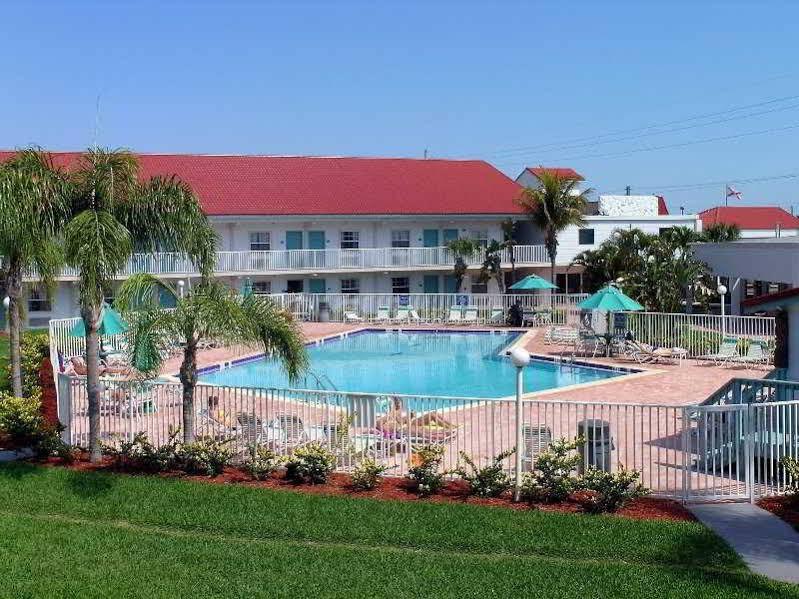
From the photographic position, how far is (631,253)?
3712cm

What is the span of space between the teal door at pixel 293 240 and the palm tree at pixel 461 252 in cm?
683

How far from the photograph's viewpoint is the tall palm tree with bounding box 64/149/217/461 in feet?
43.4

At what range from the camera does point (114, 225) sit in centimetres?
1343

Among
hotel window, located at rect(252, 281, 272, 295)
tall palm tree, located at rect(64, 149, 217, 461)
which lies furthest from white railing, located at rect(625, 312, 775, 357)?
hotel window, located at rect(252, 281, 272, 295)

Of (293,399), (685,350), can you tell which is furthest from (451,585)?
(685,350)

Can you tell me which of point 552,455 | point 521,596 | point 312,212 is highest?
point 312,212

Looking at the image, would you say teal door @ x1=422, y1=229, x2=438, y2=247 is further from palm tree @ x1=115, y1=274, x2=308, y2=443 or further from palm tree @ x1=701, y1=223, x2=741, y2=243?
palm tree @ x1=115, y1=274, x2=308, y2=443

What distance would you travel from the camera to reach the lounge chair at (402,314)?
37.5 m

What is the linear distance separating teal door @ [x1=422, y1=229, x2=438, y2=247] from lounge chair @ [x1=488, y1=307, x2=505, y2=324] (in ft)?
29.5

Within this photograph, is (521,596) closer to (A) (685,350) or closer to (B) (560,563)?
(B) (560,563)

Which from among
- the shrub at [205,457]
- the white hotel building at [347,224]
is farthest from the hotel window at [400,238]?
the shrub at [205,457]

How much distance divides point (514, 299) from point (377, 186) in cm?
1176

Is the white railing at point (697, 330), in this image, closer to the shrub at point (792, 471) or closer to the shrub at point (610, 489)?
the shrub at point (792, 471)

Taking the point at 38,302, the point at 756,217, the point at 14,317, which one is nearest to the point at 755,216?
the point at 756,217
